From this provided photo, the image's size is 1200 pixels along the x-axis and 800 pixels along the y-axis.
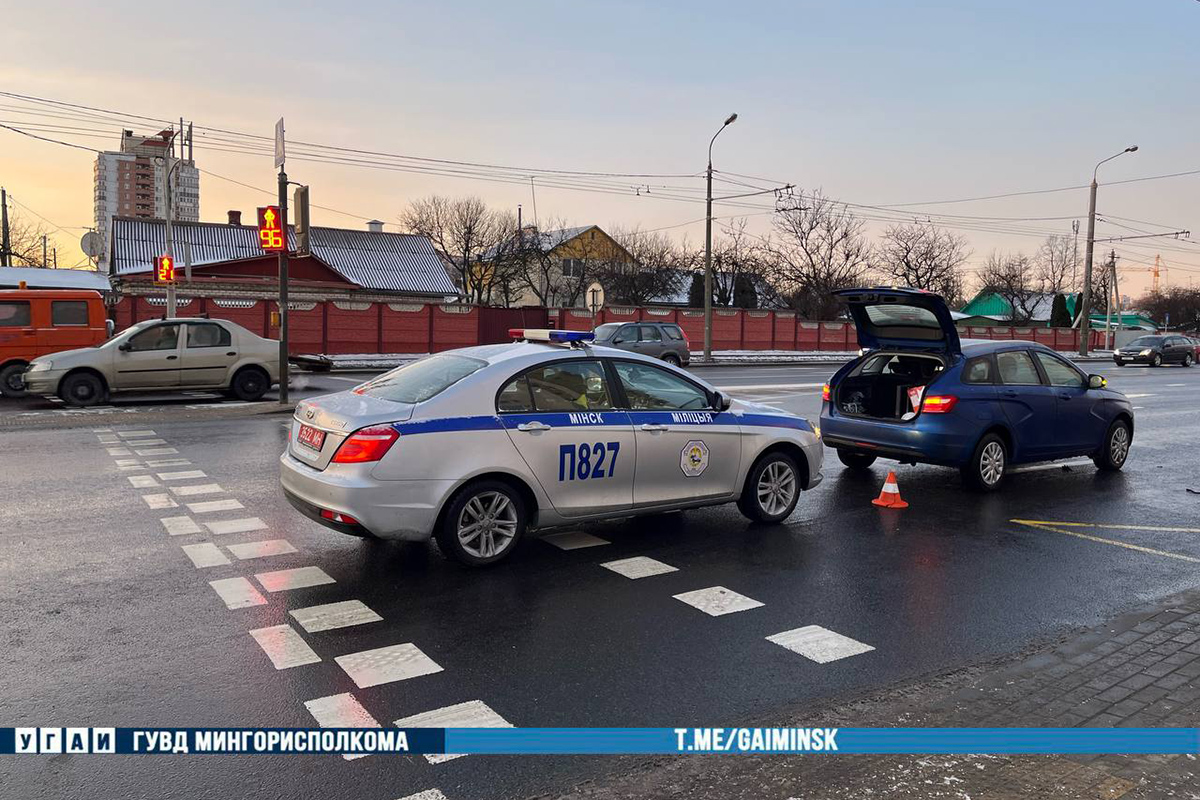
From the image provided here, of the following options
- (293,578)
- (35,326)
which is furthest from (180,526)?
(35,326)

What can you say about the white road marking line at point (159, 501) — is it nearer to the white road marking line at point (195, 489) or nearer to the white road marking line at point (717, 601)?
the white road marking line at point (195, 489)

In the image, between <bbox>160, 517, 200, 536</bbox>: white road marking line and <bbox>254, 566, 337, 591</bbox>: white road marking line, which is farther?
<bbox>160, 517, 200, 536</bbox>: white road marking line

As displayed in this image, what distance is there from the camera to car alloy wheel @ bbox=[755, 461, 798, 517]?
287 inches

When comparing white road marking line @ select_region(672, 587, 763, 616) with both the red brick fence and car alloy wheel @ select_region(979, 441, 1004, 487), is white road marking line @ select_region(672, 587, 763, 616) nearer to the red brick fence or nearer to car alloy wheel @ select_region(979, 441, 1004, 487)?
car alloy wheel @ select_region(979, 441, 1004, 487)

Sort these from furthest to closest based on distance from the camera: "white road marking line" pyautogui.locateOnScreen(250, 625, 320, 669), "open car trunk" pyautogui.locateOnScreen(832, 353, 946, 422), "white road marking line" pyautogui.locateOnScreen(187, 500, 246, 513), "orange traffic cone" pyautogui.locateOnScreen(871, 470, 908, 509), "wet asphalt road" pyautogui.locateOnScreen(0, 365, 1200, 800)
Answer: "open car trunk" pyautogui.locateOnScreen(832, 353, 946, 422) < "orange traffic cone" pyautogui.locateOnScreen(871, 470, 908, 509) < "white road marking line" pyautogui.locateOnScreen(187, 500, 246, 513) < "white road marking line" pyautogui.locateOnScreen(250, 625, 320, 669) < "wet asphalt road" pyautogui.locateOnScreen(0, 365, 1200, 800)

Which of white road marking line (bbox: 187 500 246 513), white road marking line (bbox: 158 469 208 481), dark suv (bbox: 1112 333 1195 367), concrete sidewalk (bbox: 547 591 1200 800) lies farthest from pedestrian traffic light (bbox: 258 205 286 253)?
dark suv (bbox: 1112 333 1195 367)

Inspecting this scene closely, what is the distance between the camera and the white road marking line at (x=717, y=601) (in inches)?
209

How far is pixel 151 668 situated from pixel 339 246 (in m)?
49.5

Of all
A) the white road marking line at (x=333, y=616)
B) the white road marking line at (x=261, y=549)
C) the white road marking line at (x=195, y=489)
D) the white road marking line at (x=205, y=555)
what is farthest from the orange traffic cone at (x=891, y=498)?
Result: the white road marking line at (x=195, y=489)

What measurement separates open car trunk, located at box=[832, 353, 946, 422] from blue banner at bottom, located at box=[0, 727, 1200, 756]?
6060 millimetres

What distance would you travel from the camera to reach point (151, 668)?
14.0 ft

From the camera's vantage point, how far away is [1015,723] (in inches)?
152

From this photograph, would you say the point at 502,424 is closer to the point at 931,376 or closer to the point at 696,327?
the point at 931,376

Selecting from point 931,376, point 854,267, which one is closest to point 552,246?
point 854,267
